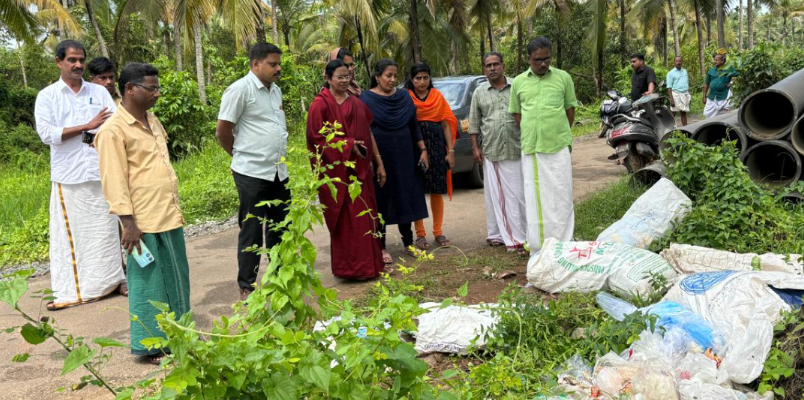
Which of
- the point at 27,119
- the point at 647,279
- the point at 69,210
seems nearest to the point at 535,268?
the point at 647,279

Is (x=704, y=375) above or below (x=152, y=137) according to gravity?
below

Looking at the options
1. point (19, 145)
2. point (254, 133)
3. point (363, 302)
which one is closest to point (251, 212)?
point (254, 133)

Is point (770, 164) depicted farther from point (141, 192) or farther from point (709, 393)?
point (141, 192)

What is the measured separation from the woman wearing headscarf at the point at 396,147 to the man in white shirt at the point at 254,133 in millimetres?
1154

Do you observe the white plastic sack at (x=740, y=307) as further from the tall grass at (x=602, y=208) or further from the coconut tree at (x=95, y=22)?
the coconut tree at (x=95, y=22)

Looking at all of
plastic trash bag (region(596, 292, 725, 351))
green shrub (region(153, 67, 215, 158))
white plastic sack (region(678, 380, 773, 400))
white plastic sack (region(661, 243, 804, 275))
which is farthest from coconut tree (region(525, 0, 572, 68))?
white plastic sack (region(678, 380, 773, 400))

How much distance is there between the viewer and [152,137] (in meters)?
3.96

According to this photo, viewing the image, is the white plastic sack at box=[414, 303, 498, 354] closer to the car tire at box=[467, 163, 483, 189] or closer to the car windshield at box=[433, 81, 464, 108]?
the car windshield at box=[433, 81, 464, 108]

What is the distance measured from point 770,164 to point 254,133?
4.96 meters

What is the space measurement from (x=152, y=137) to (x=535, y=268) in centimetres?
269

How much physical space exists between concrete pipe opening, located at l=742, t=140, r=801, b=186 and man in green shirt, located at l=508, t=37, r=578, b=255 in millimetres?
1972

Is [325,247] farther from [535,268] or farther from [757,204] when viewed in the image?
[757,204]

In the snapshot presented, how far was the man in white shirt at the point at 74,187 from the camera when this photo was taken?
5.04 meters

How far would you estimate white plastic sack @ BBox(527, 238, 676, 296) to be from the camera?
4344 mm
